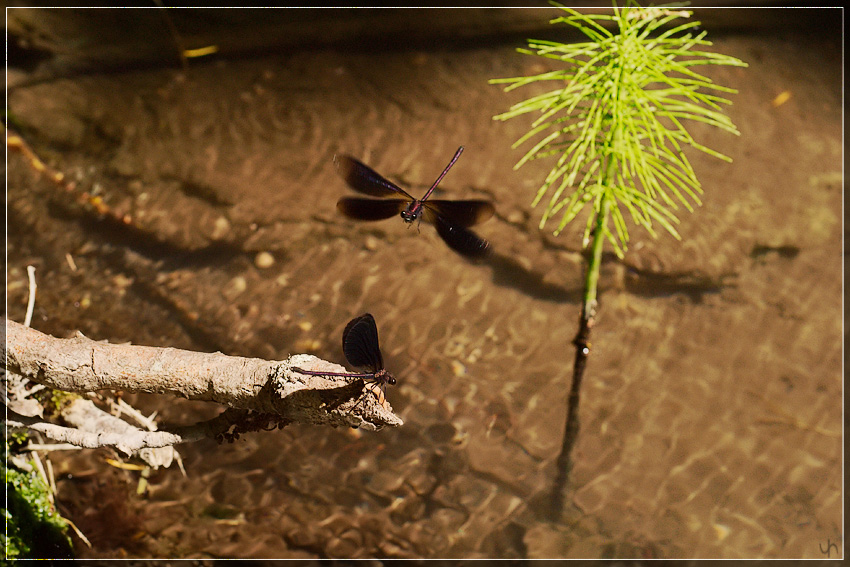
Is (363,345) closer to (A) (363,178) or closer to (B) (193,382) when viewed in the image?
(B) (193,382)

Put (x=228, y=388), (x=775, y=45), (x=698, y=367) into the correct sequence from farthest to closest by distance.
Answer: (x=775, y=45), (x=698, y=367), (x=228, y=388)

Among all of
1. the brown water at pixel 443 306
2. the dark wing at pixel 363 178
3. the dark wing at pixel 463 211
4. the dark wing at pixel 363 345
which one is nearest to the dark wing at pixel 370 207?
the dark wing at pixel 363 178

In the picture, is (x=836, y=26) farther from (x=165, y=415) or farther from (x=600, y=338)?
(x=165, y=415)

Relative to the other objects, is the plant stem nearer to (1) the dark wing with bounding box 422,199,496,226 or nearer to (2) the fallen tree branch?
(1) the dark wing with bounding box 422,199,496,226

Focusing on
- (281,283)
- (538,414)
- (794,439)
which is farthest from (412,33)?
(794,439)

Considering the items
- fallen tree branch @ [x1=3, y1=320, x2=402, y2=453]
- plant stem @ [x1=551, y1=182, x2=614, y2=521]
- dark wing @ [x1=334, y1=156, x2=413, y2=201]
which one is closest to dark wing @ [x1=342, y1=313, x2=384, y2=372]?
fallen tree branch @ [x1=3, y1=320, x2=402, y2=453]

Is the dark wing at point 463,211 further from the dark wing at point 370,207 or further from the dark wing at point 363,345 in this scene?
the dark wing at point 363,345
